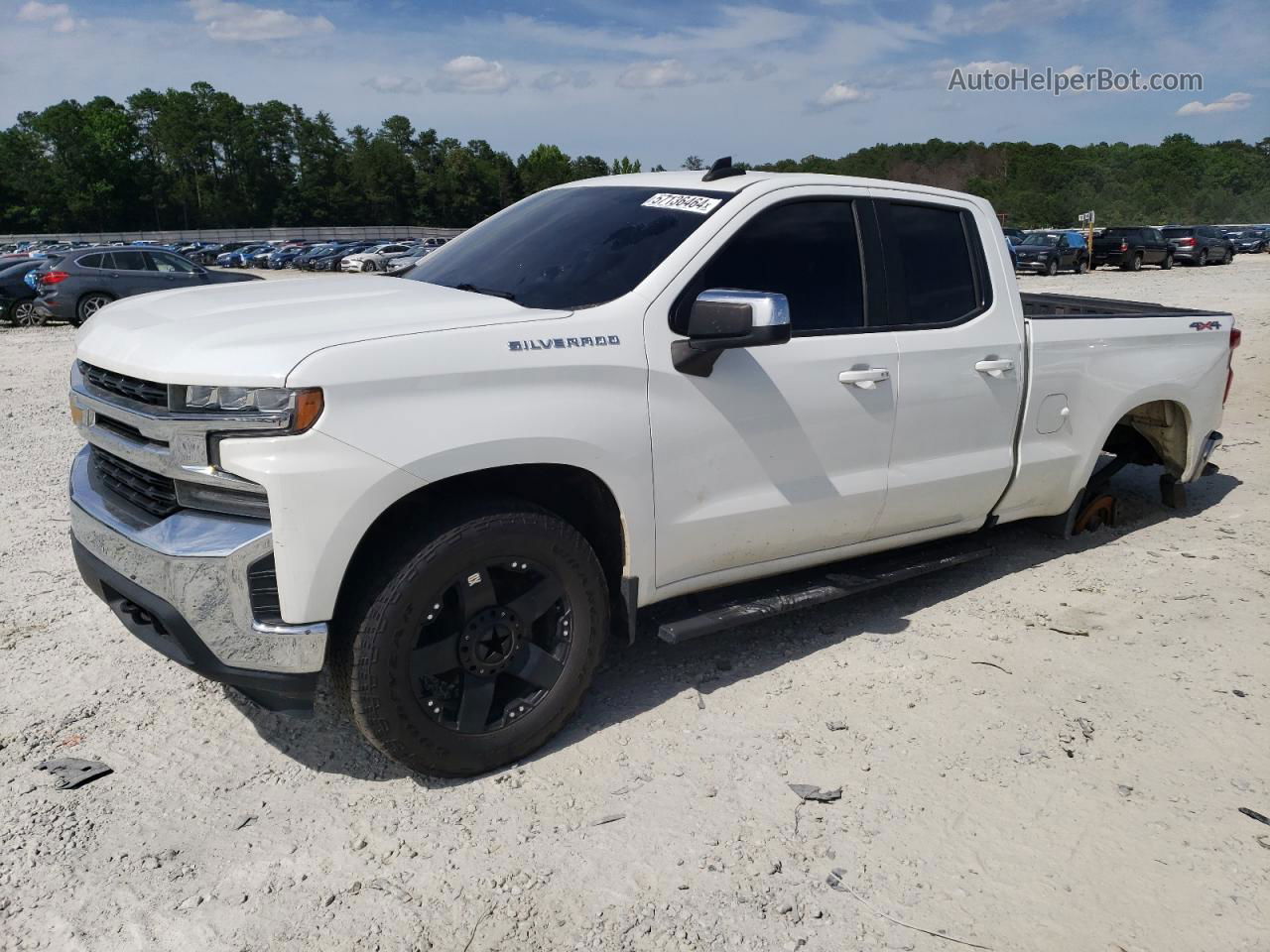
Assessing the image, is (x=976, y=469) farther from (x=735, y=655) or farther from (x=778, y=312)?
(x=778, y=312)

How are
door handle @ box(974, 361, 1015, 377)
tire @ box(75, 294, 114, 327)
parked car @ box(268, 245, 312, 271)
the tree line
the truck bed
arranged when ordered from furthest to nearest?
the tree line < parked car @ box(268, 245, 312, 271) < tire @ box(75, 294, 114, 327) < the truck bed < door handle @ box(974, 361, 1015, 377)

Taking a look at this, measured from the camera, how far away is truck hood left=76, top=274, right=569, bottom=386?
292cm

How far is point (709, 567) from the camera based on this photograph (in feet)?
12.7

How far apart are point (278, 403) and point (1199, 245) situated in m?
43.8

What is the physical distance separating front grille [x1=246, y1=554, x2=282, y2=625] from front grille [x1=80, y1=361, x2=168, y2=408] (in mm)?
599

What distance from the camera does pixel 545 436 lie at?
3.26 meters

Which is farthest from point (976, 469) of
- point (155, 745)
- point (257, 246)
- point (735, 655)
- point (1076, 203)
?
point (1076, 203)

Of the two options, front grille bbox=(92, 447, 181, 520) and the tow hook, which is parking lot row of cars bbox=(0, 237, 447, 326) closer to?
the tow hook

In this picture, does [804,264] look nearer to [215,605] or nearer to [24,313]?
[215,605]

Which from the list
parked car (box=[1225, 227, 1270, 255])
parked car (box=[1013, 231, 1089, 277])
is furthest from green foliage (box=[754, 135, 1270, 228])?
parked car (box=[1013, 231, 1089, 277])

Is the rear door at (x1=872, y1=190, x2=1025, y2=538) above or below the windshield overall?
below

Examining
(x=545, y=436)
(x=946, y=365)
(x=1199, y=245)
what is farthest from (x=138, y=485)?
(x=1199, y=245)

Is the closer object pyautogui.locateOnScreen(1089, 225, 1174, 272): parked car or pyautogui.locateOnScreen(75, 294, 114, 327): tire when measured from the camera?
pyautogui.locateOnScreen(75, 294, 114, 327): tire

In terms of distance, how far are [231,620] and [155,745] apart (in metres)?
1.00
